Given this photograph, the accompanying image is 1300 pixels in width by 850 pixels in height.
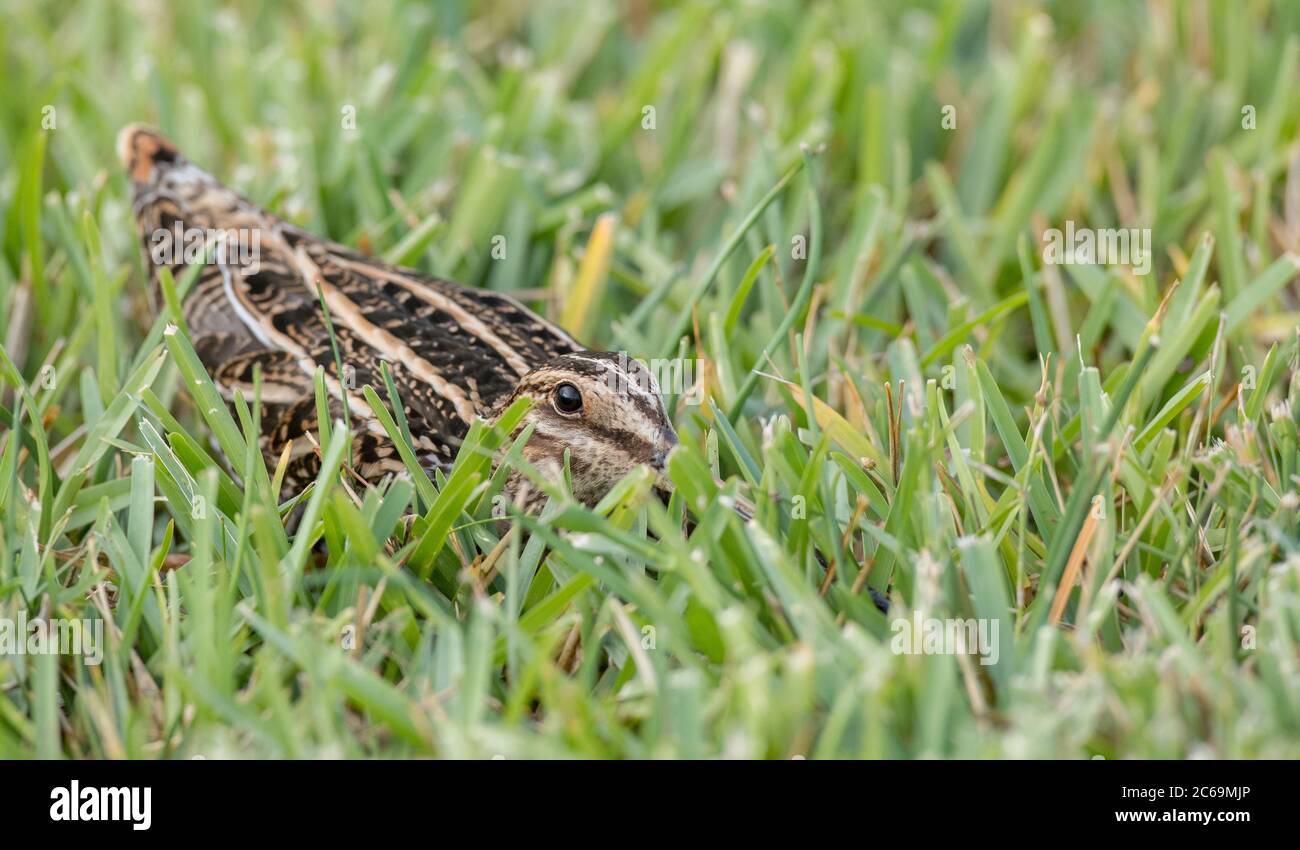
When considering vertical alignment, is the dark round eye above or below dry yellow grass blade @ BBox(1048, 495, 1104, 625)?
above

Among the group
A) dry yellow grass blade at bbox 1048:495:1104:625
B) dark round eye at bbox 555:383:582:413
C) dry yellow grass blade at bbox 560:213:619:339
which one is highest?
dry yellow grass blade at bbox 560:213:619:339

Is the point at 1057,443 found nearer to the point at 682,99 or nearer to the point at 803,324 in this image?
the point at 803,324

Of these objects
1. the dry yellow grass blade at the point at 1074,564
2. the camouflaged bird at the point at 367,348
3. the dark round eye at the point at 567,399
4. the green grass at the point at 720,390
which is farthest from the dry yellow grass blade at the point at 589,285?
the dry yellow grass blade at the point at 1074,564

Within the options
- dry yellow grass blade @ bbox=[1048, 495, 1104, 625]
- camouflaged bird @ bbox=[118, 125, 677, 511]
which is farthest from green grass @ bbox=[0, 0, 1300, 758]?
camouflaged bird @ bbox=[118, 125, 677, 511]

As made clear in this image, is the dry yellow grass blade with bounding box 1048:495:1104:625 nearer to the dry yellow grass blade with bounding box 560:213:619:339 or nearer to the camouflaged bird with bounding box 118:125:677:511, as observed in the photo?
the camouflaged bird with bounding box 118:125:677:511

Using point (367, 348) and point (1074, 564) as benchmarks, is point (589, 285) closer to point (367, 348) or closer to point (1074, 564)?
point (367, 348)

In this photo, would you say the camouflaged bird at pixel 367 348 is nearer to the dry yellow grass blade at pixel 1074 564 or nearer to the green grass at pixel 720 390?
the green grass at pixel 720 390
